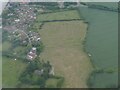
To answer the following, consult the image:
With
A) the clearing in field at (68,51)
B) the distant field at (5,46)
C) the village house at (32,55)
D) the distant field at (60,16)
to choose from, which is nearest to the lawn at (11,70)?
the village house at (32,55)

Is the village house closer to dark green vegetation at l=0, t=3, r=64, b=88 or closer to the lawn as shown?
dark green vegetation at l=0, t=3, r=64, b=88

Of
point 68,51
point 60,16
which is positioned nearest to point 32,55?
point 68,51

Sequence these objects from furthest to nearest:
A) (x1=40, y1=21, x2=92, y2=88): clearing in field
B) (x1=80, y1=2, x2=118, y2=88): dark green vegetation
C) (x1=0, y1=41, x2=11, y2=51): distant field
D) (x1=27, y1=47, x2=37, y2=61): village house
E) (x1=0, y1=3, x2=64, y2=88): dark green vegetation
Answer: (x1=0, y1=41, x2=11, y2=51): distant field, (x1=27, y1=47, x2=37, y2=61): village house, (x1=40, y1=21, x2=92, y2=88): clearing in field, (x1=0, y1=3, x2=64, y2=88): dark green vegetation, (x1=80, y1=2, x2=118, y2=88): dark green vegetation

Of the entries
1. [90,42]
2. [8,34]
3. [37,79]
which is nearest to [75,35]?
[90,42]

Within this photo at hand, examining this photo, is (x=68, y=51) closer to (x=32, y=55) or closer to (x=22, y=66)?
(x=32, y=55)

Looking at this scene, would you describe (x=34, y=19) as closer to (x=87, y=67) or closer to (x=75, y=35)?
→ (x=75, y=35)

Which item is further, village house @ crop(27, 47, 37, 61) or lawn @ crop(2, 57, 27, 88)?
village house @ crop(27, 47, 37, 61)

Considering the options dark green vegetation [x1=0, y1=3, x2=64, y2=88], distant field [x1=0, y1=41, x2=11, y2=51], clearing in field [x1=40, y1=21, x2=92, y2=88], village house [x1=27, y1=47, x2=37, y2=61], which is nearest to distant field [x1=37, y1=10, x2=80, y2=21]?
clearing in field [x1=40, y1=21, x2=92, y2=88]

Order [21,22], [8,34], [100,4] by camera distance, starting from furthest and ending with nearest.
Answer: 1. [100,4]
2. [21,22]
3. [8,34]
